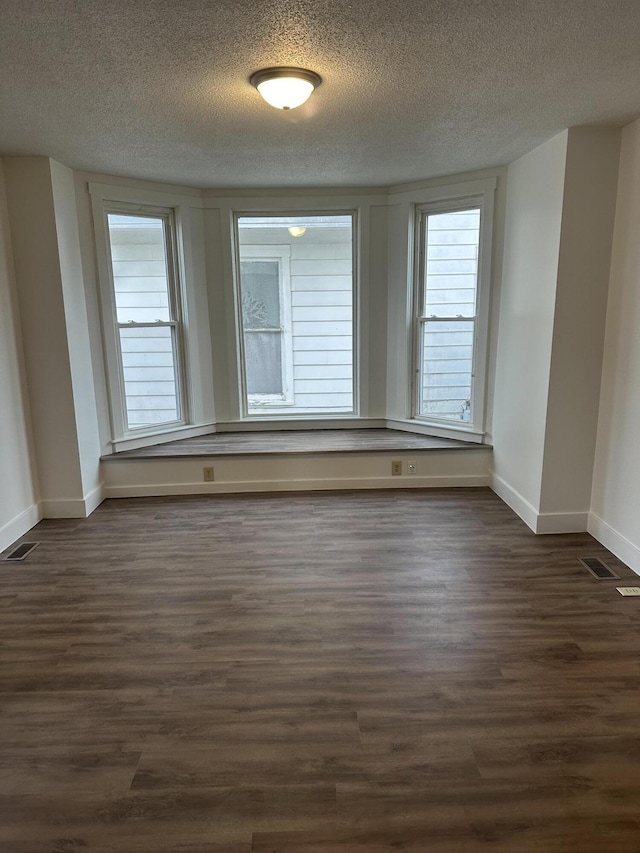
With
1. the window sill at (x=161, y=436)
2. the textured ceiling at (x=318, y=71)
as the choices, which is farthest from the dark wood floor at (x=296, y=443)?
the textured ceiling at (x=318, y=71)

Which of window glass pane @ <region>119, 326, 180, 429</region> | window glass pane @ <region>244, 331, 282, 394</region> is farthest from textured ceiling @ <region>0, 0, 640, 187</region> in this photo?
window glass pane @ <region>244, 331, 282, 394</region>

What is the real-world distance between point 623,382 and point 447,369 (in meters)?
1.61

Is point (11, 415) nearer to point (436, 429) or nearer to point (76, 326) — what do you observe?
point (76, 326)

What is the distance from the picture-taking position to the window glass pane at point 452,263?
14.1 ft

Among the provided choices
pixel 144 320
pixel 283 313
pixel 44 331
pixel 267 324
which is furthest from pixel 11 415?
pixel 283 313

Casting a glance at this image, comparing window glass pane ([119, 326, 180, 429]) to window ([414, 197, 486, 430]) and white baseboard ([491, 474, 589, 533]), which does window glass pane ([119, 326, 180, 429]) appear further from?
white baseboard ([491, 474, 589, 533])

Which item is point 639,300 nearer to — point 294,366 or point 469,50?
point 469,50

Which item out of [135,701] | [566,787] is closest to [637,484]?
[566,787]

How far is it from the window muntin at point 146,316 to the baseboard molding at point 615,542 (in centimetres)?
333

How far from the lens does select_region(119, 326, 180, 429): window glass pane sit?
175 inches

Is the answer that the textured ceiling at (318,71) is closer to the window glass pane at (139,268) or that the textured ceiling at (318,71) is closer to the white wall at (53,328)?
the white wall at (53,328)

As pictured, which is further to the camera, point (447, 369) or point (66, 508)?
point (447, 369)

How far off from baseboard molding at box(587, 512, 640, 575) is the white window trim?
269 cm

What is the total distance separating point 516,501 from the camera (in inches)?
154
